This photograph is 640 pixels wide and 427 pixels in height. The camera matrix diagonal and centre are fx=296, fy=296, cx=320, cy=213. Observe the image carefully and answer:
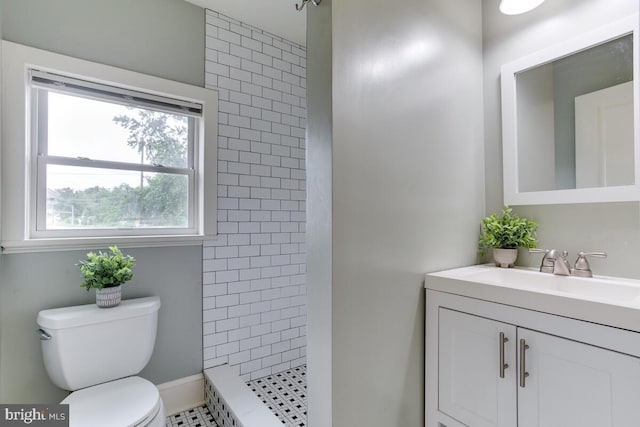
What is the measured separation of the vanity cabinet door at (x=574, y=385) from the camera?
0.79 meters

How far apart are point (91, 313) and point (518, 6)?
2.55 m

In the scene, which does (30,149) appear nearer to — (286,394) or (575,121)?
(286,394)

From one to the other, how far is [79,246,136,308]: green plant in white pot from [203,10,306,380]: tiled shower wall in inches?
21.4

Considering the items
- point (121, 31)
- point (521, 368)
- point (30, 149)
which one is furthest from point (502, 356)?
point (121, 31)

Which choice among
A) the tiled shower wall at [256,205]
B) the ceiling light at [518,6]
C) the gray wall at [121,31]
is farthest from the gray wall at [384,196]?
the gray wall at [121,31]

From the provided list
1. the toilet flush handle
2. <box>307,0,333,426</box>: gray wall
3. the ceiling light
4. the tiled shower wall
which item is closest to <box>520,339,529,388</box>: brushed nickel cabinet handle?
<box>307,0,333,426</box>: gray wall

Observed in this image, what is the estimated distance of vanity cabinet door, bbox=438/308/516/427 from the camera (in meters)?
1.01

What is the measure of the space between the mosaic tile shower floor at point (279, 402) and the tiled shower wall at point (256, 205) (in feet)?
0.27

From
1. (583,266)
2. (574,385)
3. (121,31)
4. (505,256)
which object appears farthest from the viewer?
(121,31)

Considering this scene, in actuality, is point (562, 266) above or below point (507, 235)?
below

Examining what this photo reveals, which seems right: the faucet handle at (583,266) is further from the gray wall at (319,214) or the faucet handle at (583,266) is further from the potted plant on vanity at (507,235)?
the gray wall at (319,214)

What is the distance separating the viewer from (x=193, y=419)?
1888 mm

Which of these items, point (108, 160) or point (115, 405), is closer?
point (115, 405)

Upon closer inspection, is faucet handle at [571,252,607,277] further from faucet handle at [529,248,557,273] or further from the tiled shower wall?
the tiled shower wall
